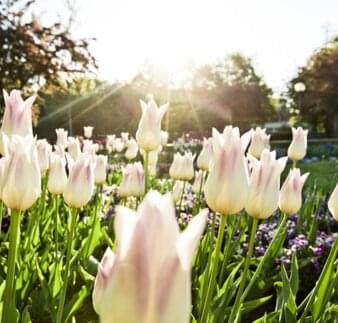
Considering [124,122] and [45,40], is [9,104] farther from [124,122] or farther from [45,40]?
[124,122]

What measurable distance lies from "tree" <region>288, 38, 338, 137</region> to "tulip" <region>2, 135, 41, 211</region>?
32.9 meters

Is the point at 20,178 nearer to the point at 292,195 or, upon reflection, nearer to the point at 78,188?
the point at 78,188

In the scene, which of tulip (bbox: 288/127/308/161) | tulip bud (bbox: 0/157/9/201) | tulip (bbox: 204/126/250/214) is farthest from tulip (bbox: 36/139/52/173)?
tulip (bbox: 288/127/308/161)

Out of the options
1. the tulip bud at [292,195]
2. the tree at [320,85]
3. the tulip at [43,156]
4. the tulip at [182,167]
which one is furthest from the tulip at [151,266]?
the tree at [320,85]

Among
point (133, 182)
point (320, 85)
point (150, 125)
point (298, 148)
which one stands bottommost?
point (133, 182)

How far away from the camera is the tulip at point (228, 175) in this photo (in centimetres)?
130

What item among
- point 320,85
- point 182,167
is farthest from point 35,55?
point 320,85

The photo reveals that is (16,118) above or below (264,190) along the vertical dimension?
above

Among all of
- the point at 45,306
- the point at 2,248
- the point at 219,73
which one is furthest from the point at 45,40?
the point at 219,73

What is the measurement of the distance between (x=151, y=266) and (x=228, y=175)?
32.3 inches

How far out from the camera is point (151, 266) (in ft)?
1.63

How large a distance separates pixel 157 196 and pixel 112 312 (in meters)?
0.13

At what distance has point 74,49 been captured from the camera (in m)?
15.7

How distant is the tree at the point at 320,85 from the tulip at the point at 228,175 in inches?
1291
